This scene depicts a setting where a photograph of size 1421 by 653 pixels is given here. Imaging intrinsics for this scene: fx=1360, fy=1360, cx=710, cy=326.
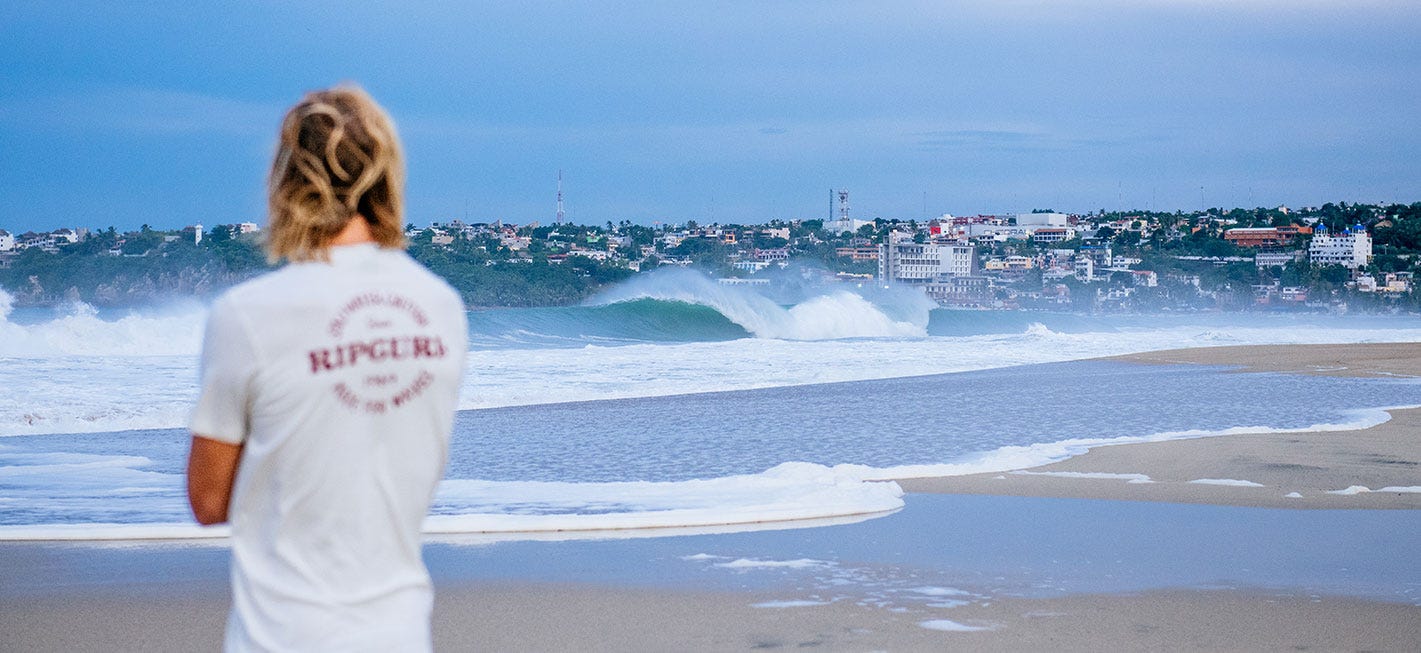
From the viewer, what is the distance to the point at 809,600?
5051mm

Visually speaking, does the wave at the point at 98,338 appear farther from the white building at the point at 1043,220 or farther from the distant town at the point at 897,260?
the white building at the point at 1043,220

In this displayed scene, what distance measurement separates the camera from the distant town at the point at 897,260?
59844mm

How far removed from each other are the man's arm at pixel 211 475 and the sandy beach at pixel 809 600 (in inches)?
111

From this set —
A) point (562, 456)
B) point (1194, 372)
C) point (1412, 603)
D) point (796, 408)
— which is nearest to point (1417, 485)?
point (1412, 603)

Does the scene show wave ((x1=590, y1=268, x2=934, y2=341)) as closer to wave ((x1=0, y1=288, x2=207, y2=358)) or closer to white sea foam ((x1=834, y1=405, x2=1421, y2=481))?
wave ((x1=0, y1=288, x2=207, y2=358))

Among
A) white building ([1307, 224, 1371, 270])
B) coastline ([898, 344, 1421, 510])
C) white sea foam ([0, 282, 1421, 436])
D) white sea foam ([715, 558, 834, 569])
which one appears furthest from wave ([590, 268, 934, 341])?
white building ([1307, 224, 1371, 270])

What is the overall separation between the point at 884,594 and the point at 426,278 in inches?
146

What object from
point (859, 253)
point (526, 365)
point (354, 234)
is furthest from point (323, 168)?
point (859, 253)

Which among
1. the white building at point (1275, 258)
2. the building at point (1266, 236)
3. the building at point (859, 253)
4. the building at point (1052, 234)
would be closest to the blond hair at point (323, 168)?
the building at point (859, 253)

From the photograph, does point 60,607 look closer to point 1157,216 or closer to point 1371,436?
point 1371,436

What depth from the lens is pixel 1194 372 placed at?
2039 centimetres

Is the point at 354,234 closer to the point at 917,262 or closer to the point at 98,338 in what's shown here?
the point at 98,338

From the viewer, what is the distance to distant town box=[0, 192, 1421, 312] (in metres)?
59.8

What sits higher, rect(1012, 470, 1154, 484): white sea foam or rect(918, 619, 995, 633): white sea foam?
rect(918, 619, 995, 633): white sea foam
